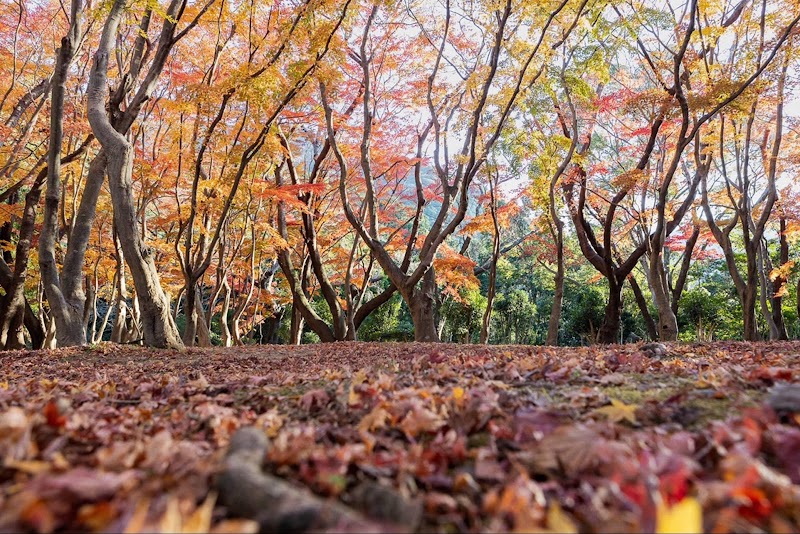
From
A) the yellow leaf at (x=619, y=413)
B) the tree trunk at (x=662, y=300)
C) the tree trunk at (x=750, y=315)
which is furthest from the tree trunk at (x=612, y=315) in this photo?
the yellow leaf at (x=619, y=413)

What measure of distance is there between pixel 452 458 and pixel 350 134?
1068cm

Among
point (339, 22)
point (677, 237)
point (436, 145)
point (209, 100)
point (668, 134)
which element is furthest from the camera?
point (677, 237)

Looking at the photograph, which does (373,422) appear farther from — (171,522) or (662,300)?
(662,300)

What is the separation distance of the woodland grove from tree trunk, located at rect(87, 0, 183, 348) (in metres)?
0.03

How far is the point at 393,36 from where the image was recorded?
9242 millimetres

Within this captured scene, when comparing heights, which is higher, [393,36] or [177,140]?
[393,36]

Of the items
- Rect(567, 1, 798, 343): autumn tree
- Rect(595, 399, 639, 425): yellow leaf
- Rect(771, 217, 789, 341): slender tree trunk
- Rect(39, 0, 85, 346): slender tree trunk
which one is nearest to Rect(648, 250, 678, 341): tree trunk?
Rect(567, 1, 798, 343): autumn tree

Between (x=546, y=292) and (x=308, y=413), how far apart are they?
65.7 feet

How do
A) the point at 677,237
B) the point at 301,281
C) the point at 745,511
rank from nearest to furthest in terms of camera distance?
1. the point at 745,511
2. the point at 301,281
3. the point at 677,237

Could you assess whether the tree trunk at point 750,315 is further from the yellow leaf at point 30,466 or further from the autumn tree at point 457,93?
the yellow leaf at point 30,466

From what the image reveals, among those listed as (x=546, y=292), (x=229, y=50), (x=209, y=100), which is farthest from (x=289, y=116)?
(x=546, y=292)

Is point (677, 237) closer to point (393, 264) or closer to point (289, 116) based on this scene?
point (393, 264)

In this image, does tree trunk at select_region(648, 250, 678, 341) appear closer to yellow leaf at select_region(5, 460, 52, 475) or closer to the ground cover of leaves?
the ground cover of leaves

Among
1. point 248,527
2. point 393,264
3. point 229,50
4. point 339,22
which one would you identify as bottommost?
point 248,527
